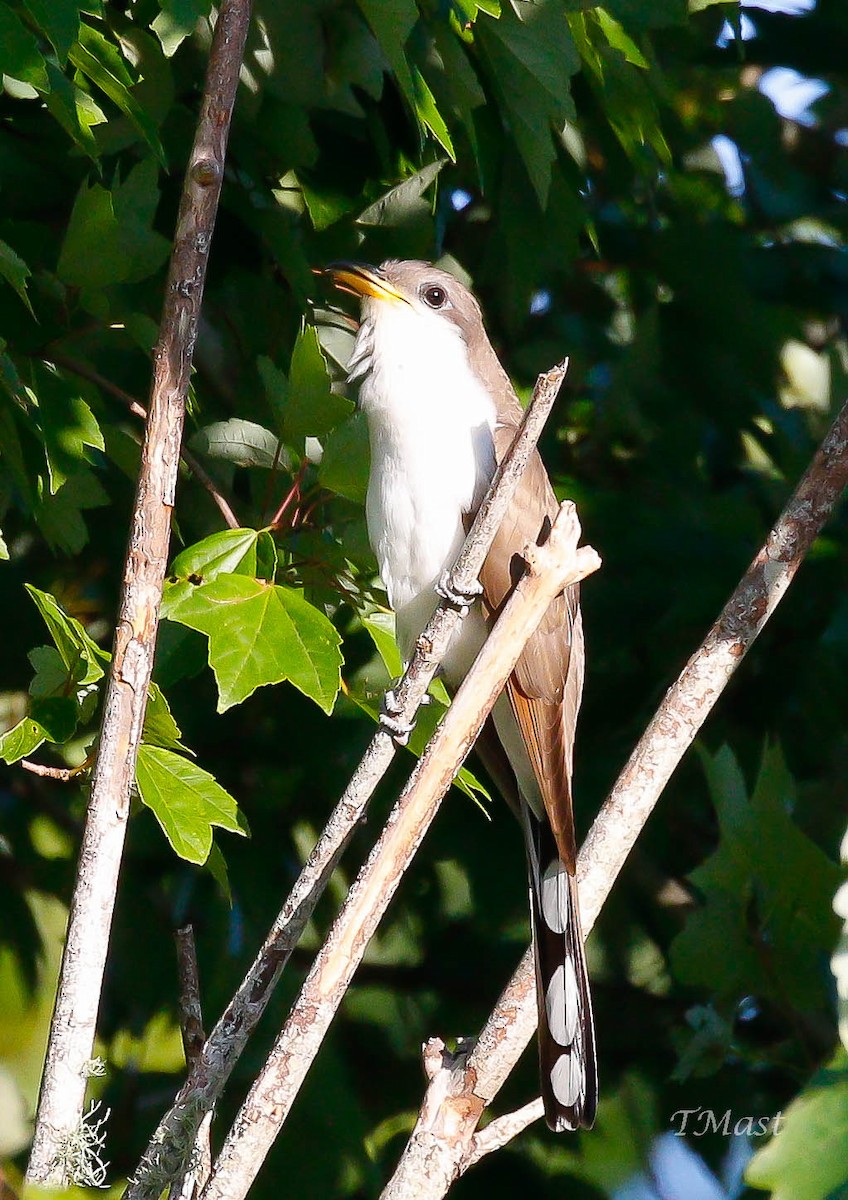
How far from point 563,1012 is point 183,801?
0.70m

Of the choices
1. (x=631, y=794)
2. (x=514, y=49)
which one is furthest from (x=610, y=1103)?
(x=514, y=49)

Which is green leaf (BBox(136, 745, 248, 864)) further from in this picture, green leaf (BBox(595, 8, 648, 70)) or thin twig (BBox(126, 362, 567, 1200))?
green leaf (BBox(595, 8, 648, 70))

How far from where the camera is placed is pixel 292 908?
5.31ft

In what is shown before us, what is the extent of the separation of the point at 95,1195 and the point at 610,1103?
5.04 feet

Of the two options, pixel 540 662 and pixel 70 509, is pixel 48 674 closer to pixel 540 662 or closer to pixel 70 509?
pixel 70 509

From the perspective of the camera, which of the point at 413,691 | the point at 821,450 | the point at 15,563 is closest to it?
the point at 413,691

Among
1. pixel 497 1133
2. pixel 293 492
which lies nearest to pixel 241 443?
pixel 293 492

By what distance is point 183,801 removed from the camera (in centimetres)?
179

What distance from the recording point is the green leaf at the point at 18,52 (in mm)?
1595

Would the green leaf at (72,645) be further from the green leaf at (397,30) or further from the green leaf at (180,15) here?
the green leaf at (397,30)

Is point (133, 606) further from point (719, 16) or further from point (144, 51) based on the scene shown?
point (719, 16)

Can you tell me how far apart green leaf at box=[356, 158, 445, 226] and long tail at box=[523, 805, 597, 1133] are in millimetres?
1252

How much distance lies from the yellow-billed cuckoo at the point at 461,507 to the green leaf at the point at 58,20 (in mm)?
944

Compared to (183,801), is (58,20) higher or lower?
higher
